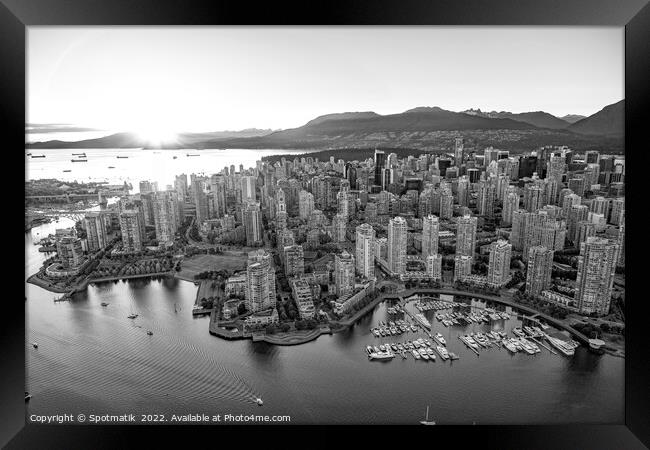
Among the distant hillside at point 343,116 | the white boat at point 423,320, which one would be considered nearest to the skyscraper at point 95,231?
the distant hillside at point 343,116

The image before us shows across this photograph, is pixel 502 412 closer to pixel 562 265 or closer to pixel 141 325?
pixel 562 265

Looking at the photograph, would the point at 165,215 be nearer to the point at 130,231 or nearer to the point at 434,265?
the point at 130,231

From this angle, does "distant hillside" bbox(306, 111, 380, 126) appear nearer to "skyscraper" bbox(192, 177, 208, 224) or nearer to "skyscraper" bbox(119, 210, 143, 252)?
"skyscraper" bbox(192, 177, 208, 224)

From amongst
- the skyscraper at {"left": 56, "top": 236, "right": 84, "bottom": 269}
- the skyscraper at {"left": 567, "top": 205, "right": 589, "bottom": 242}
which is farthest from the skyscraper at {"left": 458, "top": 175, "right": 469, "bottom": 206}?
the skyscraper at {"left": 56, "top": 236, "right": 84, "bottom": 269}

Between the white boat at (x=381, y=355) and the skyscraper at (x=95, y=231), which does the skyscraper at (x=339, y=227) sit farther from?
the skyscraper at (x=95, y=231)

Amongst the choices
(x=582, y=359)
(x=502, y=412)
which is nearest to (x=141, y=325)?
(x=502, y=412)
